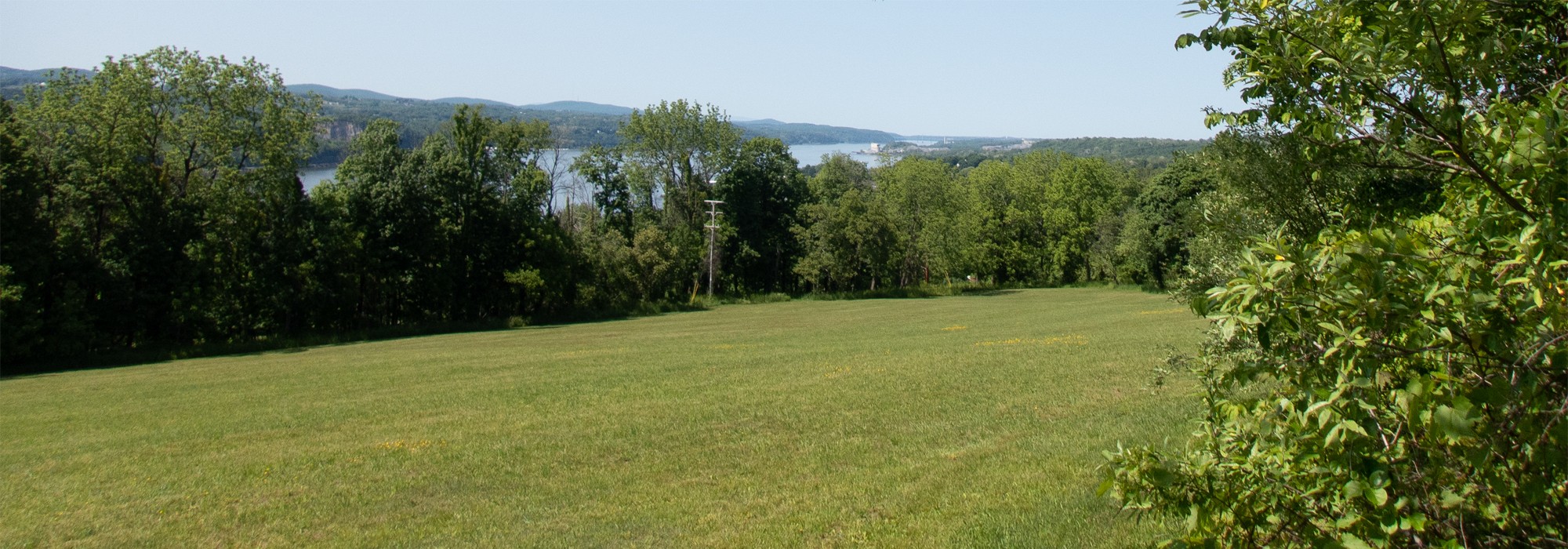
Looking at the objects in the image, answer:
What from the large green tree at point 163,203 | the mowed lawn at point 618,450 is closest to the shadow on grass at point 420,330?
the large green tree at point 163,203

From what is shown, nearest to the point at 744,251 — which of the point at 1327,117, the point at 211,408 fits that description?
the point at 211,408

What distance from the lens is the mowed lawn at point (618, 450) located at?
7930 mm

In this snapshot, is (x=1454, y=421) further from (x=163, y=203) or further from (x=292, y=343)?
(x=163, y=203)

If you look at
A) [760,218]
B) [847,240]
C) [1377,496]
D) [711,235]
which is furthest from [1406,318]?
[760,218]

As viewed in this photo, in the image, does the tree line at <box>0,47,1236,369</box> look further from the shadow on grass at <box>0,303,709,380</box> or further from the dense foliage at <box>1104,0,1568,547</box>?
the dense foliage at <box>1104,0,1568,547</box>

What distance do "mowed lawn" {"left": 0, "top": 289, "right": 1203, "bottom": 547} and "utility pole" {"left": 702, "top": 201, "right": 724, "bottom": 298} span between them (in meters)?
35.5

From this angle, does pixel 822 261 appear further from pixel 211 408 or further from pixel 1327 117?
pixel 1327 117

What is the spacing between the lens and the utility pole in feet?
191

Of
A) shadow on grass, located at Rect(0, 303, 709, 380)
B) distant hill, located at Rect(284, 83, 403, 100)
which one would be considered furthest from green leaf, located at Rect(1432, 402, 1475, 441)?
distant hill, located at Rect(284, 83, 403, 100)

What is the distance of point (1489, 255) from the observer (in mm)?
2680

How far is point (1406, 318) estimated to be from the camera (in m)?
2.55

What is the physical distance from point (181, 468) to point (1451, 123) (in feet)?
42.3

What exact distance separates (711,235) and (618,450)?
159ft

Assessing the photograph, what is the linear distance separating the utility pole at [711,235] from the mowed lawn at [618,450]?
35507 mm
